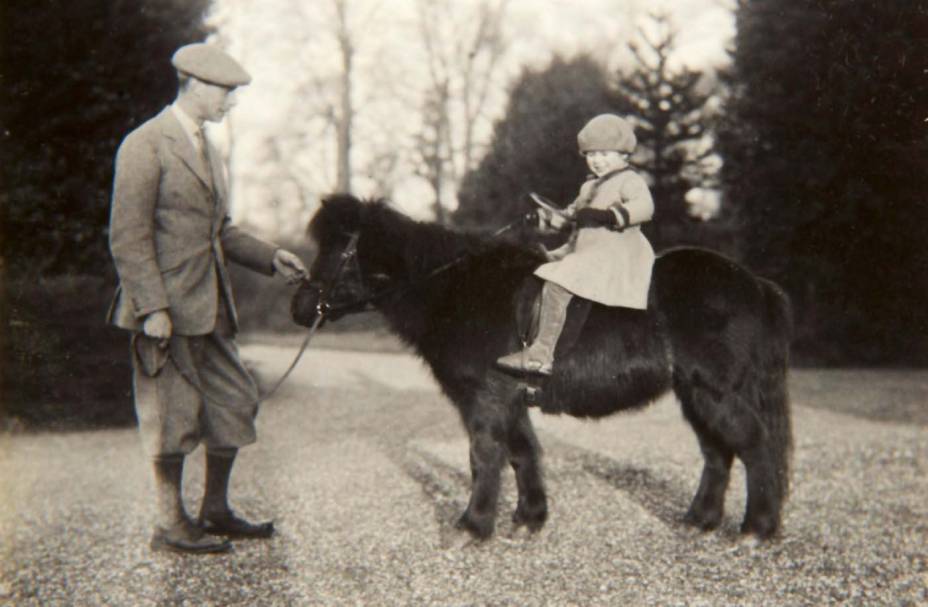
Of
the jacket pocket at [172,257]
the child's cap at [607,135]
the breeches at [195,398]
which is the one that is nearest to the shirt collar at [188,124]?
the jacket pocket at [172,257]

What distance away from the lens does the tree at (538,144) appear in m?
12.7

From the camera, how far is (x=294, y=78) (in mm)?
19953

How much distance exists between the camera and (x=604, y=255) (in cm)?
Answer: 486

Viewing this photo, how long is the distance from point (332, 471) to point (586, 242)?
12.4 ft

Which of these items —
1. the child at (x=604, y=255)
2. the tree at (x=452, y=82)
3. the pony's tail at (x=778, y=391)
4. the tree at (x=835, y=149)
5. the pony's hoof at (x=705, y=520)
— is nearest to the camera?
the child at (x=604, y=255)

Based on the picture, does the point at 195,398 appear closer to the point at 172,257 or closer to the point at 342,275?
the point at 172,257

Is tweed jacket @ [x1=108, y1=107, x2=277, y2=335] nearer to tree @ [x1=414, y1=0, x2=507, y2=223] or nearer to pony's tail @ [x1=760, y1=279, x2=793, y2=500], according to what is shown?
pony's tail @ [x1=760, y1=279, x2=793, y2=500]

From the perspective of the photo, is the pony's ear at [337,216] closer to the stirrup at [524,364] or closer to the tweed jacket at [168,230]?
the tweed jacket at [168,230]

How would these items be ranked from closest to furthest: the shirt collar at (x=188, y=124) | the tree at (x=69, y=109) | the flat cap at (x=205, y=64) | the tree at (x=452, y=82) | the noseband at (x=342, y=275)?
1. the flat cap at (x=205, y=64)
2. the shirt collar at (x=188, y=124)
3. the noseband at (x=342, y=275)
4. the tree at (x=69, y=109)
5. the tree at (x=452, y=82)

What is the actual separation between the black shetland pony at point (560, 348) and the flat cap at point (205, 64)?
36.9 inches

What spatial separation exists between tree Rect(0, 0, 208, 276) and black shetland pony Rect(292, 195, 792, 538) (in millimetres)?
5146

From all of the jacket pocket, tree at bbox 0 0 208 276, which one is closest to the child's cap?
the jacket pocket

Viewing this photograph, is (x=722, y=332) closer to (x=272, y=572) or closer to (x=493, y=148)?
(x=272, y=572)

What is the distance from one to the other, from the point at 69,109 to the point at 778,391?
24.7 ft
